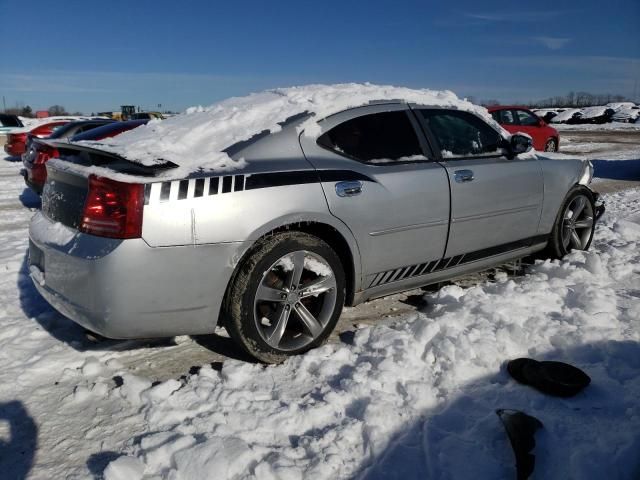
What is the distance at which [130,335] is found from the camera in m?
2.64

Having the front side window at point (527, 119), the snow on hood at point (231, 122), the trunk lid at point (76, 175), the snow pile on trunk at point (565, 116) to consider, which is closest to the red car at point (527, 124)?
the front side window at point (527, 119)

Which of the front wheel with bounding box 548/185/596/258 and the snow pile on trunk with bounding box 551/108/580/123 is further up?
the snow pile on trunk with bounding box 551/108/580/123

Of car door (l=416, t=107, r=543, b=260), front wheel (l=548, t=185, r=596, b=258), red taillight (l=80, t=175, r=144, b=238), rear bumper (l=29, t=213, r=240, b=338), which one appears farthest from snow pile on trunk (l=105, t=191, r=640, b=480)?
front wheel (l=548, t=185, r=596, b=258)

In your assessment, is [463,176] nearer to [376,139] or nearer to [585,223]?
[376,139]

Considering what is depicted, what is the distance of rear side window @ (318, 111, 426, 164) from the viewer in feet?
10.5

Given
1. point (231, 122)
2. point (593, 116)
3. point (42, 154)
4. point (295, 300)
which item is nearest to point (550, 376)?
point (295, 300)

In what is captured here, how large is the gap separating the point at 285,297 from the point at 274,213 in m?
0.50

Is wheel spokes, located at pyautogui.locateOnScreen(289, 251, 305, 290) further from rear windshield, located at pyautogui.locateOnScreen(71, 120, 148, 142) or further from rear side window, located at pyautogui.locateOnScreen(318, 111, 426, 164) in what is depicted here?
rear windshield, located at pyautogui.locateOnScreen(71, 120, 148, 142)

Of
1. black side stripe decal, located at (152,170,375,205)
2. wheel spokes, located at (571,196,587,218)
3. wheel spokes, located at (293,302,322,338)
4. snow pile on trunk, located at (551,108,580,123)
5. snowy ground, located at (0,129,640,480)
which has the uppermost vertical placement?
snow pile on trunk, located at (551,108,580,123)

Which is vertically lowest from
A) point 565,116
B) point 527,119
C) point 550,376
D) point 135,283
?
point 550,376

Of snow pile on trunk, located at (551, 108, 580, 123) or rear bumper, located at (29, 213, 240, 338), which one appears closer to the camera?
rear bumper, located at (29, 213, 240, 338)

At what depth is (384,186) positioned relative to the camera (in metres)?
3.22

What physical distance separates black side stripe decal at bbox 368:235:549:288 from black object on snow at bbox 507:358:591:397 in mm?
935

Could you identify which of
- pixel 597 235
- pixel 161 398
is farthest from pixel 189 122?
pixel 597 235
